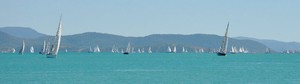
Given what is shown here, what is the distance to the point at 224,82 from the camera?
81.4 meters

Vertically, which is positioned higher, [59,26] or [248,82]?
[59,26]

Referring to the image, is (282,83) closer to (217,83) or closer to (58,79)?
(217,83)

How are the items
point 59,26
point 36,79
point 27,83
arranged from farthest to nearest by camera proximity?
point 59,26 → point 36,79 → point 27,83

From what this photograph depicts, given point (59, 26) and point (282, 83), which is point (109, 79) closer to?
point (282, 83)

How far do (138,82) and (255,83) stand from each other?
12870mm

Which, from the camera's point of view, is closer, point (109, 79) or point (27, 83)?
point (27, 83)

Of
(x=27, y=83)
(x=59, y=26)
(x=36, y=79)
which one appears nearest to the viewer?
(x=27, y=83)

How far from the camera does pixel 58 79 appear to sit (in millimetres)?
84938

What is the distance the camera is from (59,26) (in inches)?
6353

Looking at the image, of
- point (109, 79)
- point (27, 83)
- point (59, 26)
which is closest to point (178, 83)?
point (109, 79)

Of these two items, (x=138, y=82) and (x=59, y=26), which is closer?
(x=138, y=82)

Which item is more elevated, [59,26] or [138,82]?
[59,26]

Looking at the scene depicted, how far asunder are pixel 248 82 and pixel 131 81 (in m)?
13.1

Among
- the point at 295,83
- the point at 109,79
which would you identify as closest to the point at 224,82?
the point at 295,83
